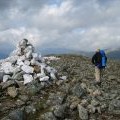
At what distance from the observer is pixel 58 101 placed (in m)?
23.7

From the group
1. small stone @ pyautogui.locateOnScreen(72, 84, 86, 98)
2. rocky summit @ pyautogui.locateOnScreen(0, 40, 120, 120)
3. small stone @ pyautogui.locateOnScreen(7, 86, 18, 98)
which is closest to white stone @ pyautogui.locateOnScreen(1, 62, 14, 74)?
rocky summit @ pyautogui.locateOnScreen(0, 40, 120, 120)

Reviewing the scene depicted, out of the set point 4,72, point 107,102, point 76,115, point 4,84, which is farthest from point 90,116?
point 4,72

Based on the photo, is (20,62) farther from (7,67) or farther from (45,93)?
(45,93)

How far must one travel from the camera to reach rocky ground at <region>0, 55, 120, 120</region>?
71.6ft

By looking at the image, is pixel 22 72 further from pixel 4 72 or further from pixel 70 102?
pixel 70 102

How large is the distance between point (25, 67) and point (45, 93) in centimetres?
371

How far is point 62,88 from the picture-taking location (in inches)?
1039

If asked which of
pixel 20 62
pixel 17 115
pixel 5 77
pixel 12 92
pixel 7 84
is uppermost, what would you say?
pixel 20 62

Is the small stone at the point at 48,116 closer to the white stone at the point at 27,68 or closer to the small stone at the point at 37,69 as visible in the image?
the white stone at the point at 27,68

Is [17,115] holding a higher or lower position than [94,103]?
lower

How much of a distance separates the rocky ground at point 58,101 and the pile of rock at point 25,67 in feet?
2.76

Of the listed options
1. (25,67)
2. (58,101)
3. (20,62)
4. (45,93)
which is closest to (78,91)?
(58,101)

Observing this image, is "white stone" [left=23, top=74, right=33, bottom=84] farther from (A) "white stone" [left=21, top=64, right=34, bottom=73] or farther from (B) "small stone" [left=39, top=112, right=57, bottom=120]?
(B) "small stone" [left=39, top=112, right=57, bottom=120]

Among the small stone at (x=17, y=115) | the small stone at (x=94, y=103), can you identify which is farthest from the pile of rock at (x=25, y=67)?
Answer: the small stone at (x=17, y=115)
